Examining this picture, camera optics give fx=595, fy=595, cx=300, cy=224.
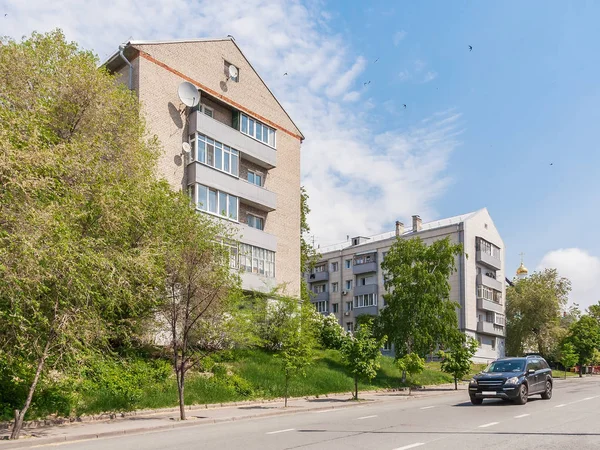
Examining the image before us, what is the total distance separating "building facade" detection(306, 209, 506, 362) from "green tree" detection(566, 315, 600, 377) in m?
6.82

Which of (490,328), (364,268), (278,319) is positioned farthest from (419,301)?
(364,268)

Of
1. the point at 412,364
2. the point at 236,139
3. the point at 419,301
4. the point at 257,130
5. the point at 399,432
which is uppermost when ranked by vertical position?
the point at 257,130

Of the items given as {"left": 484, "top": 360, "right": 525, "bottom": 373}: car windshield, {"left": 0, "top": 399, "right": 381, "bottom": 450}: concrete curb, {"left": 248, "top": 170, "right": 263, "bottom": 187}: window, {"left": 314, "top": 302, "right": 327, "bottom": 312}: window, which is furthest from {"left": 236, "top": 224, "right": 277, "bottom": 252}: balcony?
{"left": 314, "top": 302, "right": 327, "bottom": 312}: window

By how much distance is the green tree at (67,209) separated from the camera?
14.1m

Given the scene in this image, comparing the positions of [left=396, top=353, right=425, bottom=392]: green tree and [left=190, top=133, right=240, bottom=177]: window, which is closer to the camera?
[left=396, top=353, right=425, bottom=392]: green tree

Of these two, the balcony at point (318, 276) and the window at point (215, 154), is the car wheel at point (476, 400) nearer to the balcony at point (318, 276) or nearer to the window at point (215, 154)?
the window at point (215, 154)

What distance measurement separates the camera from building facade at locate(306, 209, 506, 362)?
187 ft

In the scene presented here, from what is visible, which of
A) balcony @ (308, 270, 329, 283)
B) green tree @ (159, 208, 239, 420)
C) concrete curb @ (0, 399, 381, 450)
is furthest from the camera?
balcony @ (308, 270, 329, 283)

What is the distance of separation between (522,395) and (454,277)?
36221 mm

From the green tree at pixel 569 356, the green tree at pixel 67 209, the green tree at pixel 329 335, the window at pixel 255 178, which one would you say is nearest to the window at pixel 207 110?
the window at pixel 255 178

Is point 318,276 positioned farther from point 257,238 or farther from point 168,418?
point 168,418

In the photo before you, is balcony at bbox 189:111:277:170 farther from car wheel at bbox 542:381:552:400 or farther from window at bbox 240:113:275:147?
car wheel at bbox 542:381:552:400

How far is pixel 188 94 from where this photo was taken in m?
31.3

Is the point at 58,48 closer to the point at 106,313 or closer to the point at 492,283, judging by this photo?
the point at 106,313
